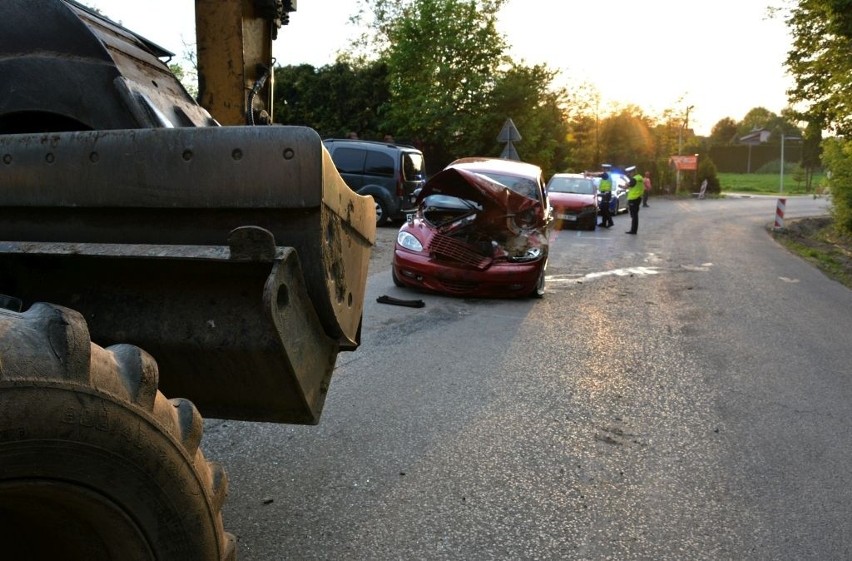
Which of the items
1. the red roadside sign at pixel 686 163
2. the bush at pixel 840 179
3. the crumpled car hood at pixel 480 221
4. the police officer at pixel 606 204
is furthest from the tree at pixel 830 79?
the red roadside sign at pixel 686 163

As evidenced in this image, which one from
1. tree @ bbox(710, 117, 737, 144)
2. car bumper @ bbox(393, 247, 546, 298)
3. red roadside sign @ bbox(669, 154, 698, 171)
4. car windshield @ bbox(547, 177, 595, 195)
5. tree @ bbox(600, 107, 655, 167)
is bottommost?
car bumper @ bbox(393, 247, 546, 298)

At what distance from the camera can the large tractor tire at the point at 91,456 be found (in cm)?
146

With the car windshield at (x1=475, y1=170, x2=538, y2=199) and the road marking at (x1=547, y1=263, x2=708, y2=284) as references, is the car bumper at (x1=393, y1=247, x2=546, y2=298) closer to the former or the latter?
the car windshield at (x1=475, y1=170, x2=538, y2=199)

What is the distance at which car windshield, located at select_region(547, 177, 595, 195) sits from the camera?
78.1 feet

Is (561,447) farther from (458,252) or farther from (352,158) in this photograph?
(352,158)

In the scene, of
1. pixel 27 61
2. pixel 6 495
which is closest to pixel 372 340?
pixel 27 61

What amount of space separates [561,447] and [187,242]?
2.95 metres

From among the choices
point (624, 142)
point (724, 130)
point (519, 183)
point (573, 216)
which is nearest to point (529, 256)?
point (519, 183)

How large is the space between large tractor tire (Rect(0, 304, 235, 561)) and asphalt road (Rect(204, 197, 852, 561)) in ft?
4.58

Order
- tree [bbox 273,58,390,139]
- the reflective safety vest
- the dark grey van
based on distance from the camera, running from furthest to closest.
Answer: tree [bbox 273,58,390,139], the reflective safety vest, the dark grey van

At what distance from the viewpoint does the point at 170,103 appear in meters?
3.16

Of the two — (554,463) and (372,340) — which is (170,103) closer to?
(554,463)

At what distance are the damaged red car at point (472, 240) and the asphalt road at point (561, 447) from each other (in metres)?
1.15

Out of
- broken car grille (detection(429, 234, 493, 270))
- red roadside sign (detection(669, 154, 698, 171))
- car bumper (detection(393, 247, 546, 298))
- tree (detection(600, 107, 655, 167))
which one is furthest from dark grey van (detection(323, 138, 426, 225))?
red roadside sign (detection(669, 154, 698, 171))
